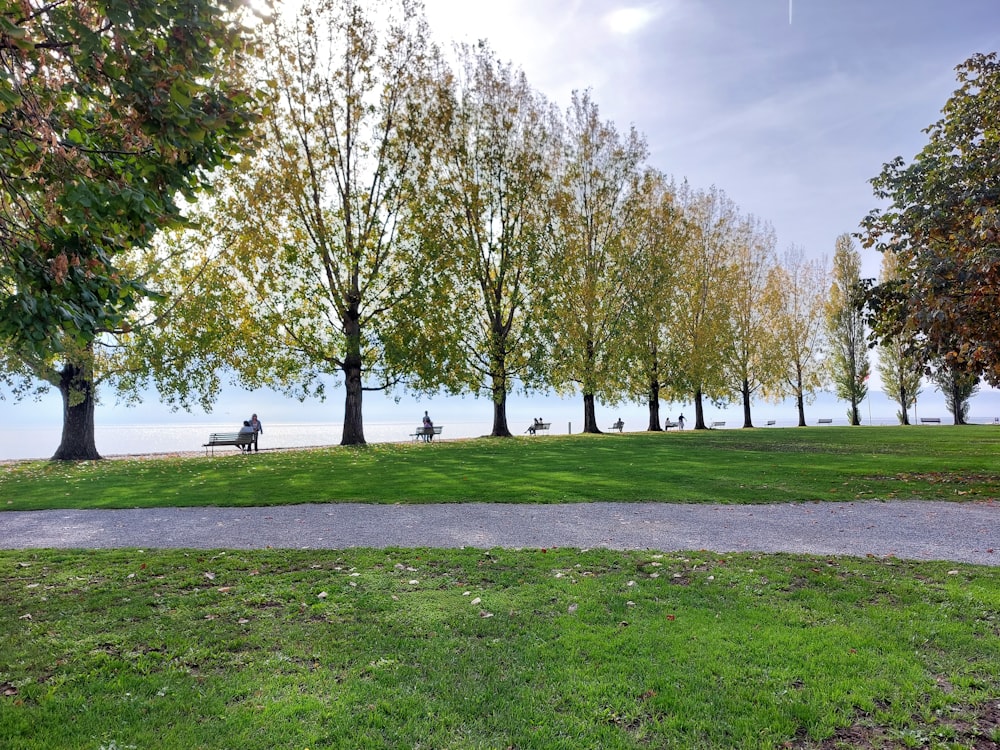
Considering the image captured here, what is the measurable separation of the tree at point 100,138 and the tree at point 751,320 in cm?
4151

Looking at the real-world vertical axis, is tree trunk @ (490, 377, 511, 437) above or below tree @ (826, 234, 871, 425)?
below

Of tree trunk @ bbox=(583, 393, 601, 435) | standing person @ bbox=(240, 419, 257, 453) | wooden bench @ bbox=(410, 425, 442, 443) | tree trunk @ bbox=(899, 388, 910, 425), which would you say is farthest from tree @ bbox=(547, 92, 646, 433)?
tree trunk @ bbox=(899, 388, 910, 425)

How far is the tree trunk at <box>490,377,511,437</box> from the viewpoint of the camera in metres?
30.8

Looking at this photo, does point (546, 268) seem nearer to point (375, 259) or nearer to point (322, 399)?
point (375, 259)

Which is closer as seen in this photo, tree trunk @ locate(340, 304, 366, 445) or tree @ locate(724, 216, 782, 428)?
tree trunk @ locate(340, 304, 366, 445)

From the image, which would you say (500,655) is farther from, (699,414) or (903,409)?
(903,409)

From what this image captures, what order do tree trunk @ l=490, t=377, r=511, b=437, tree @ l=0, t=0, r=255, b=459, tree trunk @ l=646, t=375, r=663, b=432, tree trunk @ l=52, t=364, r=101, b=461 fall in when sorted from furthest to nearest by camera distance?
tree trunk @ l=646, t=375, r=663, b=432 < tree trunk @ l=490, t=377, r=511, b=437 < tree trunk @ l=52, t=364, r=101, b=461 < tree @ l=0, t=0, r=255, b=459

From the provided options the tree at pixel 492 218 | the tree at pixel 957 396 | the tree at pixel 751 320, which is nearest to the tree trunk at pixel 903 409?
the tree at pixel 957 396

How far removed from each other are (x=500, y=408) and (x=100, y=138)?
26.4 metres

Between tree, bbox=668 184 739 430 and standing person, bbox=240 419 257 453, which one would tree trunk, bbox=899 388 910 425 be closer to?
tree, bbox=668 184 739 430

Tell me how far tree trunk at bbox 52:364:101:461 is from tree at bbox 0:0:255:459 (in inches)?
803

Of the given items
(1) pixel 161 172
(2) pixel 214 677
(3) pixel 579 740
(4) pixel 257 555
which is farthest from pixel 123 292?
(3) pixel 579 740

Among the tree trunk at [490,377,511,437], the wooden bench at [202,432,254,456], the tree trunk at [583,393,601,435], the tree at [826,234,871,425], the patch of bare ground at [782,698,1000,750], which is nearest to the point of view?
the patch of bare ground at [782,698,1000,750]

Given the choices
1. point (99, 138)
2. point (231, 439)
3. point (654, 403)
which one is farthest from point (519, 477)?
point (654, 403)
